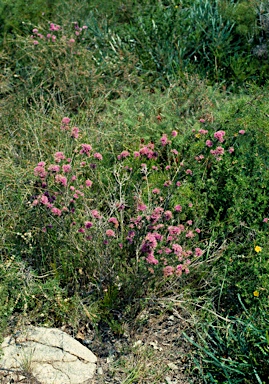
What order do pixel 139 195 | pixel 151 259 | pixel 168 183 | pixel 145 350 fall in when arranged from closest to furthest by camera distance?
1. pixel 151 259
2. pixel 145 350
3. pixel 139 195
4. pixel 168 183

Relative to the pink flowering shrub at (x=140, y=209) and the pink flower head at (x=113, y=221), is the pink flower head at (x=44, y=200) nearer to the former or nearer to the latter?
the pink flowering shrub at (x=140, y=209)

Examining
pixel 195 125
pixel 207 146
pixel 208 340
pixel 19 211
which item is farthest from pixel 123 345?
pixel 195 125

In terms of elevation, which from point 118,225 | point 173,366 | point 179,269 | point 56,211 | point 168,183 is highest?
point 56,211

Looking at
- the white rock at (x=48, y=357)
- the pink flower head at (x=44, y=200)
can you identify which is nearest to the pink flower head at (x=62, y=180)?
the pink flower head at (x=44, y=200)

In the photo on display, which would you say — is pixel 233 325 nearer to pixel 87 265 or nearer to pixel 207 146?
pixel 87 265

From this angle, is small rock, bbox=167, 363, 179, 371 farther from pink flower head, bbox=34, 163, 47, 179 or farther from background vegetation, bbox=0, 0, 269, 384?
pink flower head, bbox=34, 163, 47, 179

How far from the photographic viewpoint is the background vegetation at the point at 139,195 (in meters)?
3.63

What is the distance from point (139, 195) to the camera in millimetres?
3746

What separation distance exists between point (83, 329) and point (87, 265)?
0.42 m

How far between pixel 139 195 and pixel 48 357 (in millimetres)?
1141

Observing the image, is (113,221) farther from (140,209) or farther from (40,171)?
(40,171)

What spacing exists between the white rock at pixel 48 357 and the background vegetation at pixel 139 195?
13 centimetres

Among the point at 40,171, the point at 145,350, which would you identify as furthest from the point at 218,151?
the point at 145,350

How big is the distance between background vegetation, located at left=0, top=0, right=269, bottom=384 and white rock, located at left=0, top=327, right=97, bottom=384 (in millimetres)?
135
